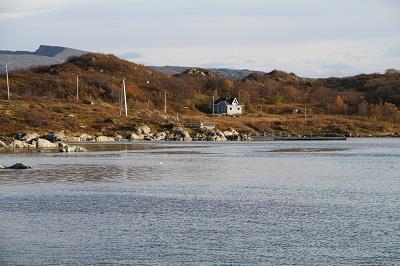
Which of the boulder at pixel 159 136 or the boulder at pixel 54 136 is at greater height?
the boulder at pixel 54 136

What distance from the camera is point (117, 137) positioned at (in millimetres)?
141750

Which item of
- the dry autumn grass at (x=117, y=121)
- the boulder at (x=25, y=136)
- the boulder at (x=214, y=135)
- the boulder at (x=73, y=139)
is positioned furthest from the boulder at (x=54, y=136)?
the boulder at (x=214, y=135)

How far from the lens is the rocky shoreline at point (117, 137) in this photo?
108m

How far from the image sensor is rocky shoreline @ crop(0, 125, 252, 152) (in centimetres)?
10775

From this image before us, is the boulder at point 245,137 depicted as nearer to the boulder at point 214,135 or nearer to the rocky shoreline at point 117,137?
the rocky shoreline at point 117,137

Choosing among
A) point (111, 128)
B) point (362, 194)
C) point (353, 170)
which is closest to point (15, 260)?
→ point (362, 194)

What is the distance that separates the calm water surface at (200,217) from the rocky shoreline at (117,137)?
45.4 meters

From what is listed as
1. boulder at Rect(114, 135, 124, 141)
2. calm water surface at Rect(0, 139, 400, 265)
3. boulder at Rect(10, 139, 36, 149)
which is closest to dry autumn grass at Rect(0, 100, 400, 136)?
boulder at Rect(114, 135, 124, 141)

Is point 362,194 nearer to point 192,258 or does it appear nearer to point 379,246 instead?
point 379,246

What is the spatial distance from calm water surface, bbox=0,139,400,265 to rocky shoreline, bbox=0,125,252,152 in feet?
149

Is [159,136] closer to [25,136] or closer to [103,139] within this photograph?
[103,139]

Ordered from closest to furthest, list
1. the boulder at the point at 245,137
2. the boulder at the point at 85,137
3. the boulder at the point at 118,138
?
the boulder at the point at 85,137
the boulder at the point at 118,138
the boulder at the point at 245,137

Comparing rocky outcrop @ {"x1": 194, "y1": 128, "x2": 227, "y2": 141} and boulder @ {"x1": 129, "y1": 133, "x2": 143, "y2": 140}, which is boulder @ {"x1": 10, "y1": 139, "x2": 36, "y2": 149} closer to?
boulder @ {"x1": 129, "y1": 133, "x2": 143, "y2": 140}

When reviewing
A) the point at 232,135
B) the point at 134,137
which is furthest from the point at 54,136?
the point at 232,135
